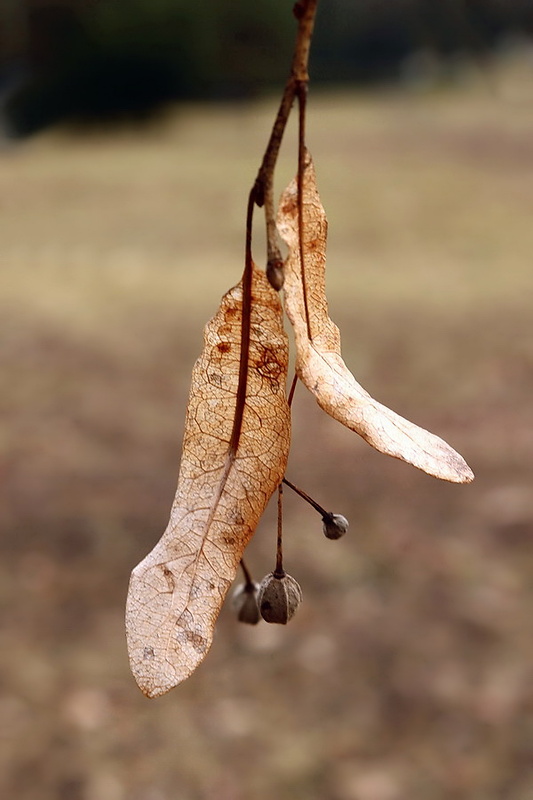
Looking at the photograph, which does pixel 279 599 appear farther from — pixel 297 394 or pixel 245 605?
pixel 297 394

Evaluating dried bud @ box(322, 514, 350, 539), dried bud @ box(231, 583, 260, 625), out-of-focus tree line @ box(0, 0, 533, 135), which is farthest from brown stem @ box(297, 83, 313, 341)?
out-of-focus tree line @ box(0, 0, 533, 135)

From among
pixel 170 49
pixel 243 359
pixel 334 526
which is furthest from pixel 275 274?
pixel 170 49

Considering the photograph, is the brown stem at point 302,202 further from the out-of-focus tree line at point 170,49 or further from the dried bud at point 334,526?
the out-of-focus tree line at point 170,49

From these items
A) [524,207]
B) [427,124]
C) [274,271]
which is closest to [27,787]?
[274,271]

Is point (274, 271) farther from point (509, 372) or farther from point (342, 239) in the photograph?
point (342, 239)

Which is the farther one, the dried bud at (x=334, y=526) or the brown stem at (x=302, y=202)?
the dried bud at (x=334, y=526)

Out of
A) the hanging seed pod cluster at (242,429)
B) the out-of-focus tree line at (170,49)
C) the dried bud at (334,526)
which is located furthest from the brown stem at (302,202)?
the out-of-focus tree line at (170,49)
